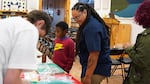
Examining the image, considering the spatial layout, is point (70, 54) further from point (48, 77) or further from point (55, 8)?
point (55, 8)

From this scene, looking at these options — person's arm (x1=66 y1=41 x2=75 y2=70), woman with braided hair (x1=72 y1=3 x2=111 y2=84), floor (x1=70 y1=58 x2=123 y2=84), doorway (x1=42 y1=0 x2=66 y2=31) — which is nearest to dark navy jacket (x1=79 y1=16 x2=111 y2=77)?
woman with braided hair (x1=72 y1=3 x2=111 y2=84)

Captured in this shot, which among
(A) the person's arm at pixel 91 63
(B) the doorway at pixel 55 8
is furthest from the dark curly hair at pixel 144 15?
(B) the doorway at pixel 55 8

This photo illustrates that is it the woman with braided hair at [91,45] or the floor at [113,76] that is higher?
the woman with braided hair at [91,45]

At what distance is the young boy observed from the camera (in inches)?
131

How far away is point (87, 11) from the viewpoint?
2.53 m

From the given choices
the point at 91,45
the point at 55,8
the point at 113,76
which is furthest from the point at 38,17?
the point at 55,8

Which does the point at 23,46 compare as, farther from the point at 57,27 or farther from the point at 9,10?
the point at 9,10

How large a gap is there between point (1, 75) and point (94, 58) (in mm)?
1284

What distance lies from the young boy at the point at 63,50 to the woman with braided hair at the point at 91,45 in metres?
0.72

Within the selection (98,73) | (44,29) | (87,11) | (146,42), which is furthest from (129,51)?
(44,29)

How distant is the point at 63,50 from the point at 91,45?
987 mm

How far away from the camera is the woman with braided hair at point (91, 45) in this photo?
94.5 inches

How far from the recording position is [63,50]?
3328 millimetres

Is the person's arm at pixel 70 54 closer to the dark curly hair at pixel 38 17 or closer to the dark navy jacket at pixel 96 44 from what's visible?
the dark navy jacket at pixel 96 44
